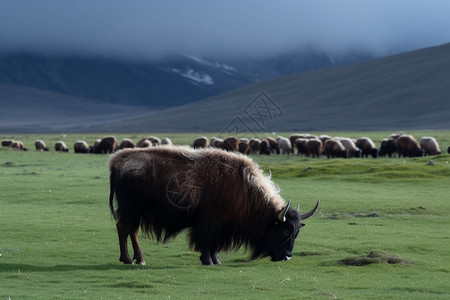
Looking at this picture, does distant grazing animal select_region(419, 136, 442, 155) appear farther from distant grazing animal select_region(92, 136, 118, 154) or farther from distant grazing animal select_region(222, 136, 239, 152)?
distant grazing animal select_region(92, 136, 118, 154)

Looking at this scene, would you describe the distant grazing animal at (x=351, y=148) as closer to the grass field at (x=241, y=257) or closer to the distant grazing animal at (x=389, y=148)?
the distant grazing animal at (x=389, y=148)

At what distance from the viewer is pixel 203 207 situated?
41.8ft

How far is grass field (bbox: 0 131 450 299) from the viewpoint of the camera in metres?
10.4

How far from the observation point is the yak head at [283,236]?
41.9ft

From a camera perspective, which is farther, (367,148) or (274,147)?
(274,147)

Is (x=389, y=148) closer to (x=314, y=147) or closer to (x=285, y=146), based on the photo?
(x=314, y=147)

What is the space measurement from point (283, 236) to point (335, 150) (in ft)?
144

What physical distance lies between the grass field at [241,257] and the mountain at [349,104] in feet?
373

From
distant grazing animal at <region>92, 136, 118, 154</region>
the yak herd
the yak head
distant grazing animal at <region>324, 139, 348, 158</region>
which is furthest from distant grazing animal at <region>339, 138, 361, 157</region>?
the yak head

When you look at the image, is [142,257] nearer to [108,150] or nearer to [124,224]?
[124,224]

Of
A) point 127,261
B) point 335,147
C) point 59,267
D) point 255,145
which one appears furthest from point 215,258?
point 255,145

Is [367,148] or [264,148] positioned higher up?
[367,148]

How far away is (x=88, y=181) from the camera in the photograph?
29.7m

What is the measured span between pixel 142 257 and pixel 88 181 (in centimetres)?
1750
